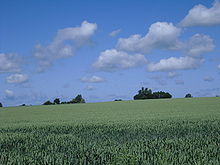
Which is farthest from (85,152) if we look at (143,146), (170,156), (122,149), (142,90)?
(142,90)

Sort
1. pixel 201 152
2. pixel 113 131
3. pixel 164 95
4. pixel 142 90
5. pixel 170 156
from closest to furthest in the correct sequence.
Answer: pixel 170 156
pixel 201 152
pixel 113 131
pixel 164 95
pixel 142 90

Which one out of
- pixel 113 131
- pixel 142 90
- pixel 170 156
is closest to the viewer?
pixel 170 156

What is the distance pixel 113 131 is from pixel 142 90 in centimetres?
5201

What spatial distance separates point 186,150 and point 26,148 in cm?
469

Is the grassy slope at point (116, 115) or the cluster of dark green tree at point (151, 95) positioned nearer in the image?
the grassy slope at point (116, 115)

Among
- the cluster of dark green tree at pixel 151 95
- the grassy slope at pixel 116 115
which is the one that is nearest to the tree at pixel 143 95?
the cluster of dark green tree at pixel 151 95

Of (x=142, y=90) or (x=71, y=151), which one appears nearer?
(x=71, y=151)

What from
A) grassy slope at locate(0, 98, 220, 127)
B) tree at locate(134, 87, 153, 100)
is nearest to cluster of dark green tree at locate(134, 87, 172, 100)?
tree at locate(134, 87, 153, 100)

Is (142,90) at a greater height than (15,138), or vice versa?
(142,90)

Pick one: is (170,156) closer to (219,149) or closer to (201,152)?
(201,152)

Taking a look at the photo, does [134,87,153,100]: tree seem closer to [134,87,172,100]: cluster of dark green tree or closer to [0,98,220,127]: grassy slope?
[134,87,172,100]: cluster of dark green tree

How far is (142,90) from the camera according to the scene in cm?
6419

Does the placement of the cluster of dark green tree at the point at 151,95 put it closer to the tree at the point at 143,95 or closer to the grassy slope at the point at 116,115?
the tree at the point at 143,95

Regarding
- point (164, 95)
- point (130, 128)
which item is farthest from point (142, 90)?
point (130, 128)
